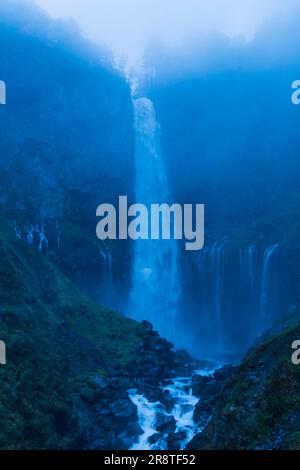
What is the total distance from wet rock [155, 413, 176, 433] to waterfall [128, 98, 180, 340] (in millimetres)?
30599

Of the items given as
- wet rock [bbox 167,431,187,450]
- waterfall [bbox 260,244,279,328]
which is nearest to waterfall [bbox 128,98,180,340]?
waterfall [bbox 260,244,279,328]

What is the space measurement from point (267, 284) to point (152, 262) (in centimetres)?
1711

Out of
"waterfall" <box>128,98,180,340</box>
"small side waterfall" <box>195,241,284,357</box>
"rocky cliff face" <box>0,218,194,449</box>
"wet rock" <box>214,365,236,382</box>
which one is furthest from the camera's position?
"waterfall" <box>128,98,180,340</box>

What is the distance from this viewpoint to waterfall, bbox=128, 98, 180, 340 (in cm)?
6388

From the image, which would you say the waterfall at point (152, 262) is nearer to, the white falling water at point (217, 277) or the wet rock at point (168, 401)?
the white falling water at point (217, 277)

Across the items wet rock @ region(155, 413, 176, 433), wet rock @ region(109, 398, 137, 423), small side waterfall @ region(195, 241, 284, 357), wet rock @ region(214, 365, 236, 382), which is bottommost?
wet rock @ region(155, 413, 176, 433)

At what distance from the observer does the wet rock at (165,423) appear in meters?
29.6

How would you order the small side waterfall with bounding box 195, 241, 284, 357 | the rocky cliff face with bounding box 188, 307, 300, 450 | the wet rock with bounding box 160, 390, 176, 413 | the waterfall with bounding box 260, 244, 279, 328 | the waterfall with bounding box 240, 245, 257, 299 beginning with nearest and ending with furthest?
the rocky cliff face with bounding box 188, 307, 300, 450, the wet rock with bounding box 160, 390, 176, 413, the waterfall with bounding box 260, 244, 279, 328, the small side waterfall with bounding box 195, 241, 284, 357, the waterfall with bounding box 240, 245, 257, 299

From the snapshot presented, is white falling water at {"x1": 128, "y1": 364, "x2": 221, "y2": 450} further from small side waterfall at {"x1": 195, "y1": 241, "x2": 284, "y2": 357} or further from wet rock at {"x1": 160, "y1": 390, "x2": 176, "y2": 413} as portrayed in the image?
small side waterfall at {"x1": 195, "y1": 241, "x2": 284, "y2": 357}

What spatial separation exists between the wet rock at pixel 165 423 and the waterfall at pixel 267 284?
32071mm

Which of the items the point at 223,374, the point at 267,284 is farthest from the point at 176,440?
the point at 267,284

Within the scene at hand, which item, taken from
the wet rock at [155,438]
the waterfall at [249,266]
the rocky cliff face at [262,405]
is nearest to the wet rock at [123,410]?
the wet rock at [155,438]

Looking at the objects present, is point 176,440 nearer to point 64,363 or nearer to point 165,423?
point 165,423
